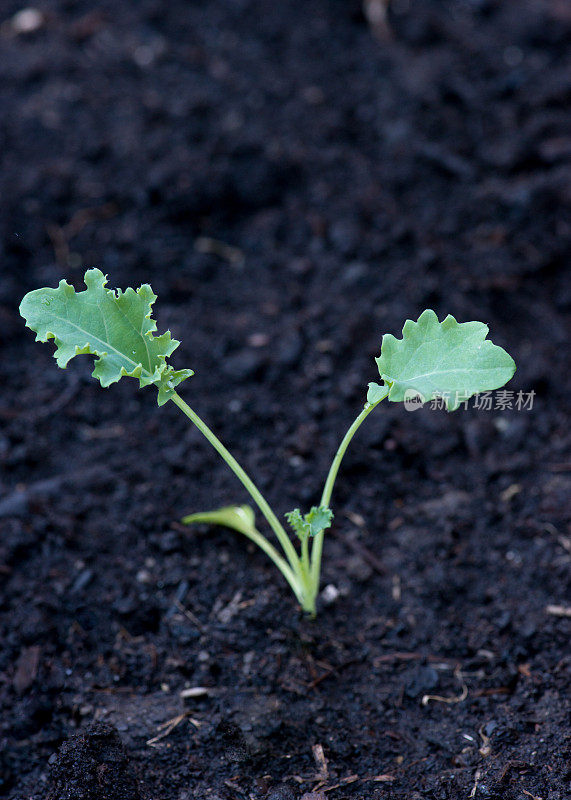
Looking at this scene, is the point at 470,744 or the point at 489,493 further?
the point at 489,493

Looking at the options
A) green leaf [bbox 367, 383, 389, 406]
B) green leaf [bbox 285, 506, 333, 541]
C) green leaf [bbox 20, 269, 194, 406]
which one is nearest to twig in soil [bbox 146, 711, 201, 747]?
green leaf [bbox 285, 506, 333, 541]

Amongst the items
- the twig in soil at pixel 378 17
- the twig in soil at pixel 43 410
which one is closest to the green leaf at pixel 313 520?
the twig in soil at pixel 43 410

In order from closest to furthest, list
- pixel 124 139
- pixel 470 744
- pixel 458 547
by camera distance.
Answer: pixel 470 744
pixel 458 547
pixel 124 139

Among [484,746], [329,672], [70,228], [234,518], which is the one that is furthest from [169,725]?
[70,228]

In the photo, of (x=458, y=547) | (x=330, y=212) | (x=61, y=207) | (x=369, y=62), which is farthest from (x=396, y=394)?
(x=369, y=62)

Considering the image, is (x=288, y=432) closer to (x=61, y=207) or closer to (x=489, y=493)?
(x=489, y=493)

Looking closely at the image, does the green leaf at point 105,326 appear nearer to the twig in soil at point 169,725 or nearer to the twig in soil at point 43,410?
the twig in soil at point 169,725

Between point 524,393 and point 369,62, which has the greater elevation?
point 369,62
